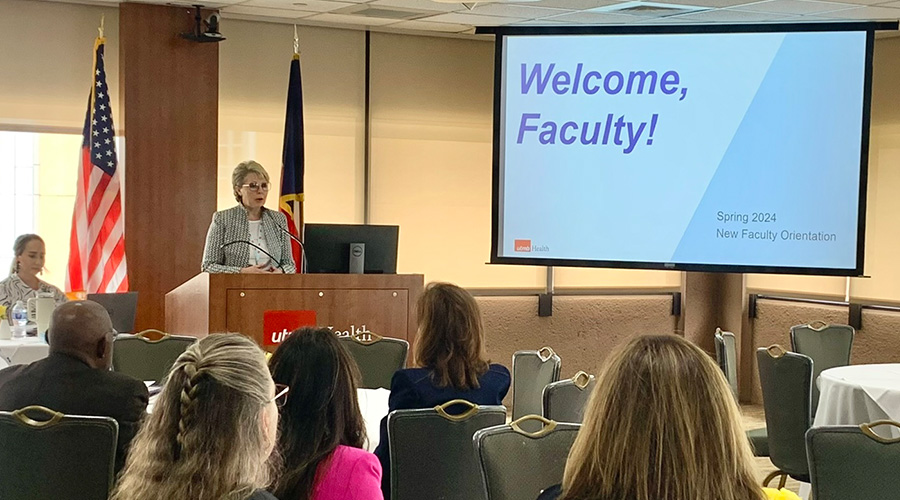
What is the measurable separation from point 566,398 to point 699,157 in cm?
380

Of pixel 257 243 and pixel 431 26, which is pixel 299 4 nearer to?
pixel 431 26

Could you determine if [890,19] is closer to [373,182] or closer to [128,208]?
[373,182]

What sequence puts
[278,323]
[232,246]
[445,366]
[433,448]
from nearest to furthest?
[433,448]
[445,366]
[278,323]
[232,246]

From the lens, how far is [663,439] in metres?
1.81

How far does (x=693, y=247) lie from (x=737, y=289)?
2.27 metres

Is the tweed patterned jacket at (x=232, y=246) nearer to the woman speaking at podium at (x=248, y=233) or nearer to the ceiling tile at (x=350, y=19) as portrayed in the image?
the woman speaking at podium at (x=248, y=233)

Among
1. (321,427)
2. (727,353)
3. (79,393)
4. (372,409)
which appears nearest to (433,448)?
(372,409)

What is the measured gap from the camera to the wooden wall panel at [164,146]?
7.55 meters

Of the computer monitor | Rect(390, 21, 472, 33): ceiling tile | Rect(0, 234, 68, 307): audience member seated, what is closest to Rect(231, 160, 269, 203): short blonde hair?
the computer monitor

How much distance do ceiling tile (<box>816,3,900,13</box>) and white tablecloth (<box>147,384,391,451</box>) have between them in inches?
180

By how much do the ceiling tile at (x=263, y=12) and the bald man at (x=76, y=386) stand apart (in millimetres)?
4671

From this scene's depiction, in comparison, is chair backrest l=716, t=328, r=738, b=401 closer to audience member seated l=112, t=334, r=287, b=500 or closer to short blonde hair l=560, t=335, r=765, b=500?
short blonde hair l=560, t=335, r=765, b=500

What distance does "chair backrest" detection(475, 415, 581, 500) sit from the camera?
2941mm

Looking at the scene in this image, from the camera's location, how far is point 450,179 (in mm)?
9016
